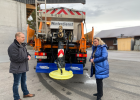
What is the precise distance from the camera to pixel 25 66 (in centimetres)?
276

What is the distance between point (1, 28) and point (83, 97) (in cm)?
844

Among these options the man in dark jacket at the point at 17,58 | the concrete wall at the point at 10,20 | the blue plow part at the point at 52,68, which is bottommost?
the blue plow part at the point at 52,68

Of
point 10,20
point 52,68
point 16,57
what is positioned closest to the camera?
point 16,57

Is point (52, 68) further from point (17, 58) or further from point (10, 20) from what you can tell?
point (10, 20)

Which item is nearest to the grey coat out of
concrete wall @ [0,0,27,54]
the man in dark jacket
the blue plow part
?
the man in dark jacket

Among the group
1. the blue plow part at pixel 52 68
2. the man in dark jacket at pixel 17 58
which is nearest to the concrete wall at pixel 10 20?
the blue plow part at pixel 52 68

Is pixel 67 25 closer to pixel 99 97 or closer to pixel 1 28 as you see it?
pixel 99 97

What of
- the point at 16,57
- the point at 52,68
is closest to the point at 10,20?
the point at 52,68

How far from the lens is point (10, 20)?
892 cm

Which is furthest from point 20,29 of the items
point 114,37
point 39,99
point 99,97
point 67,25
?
point 114,37

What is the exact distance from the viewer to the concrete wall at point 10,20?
856 centimetres

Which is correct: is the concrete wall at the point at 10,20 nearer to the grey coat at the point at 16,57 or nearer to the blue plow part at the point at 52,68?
the blue plow part at the point at 52,68

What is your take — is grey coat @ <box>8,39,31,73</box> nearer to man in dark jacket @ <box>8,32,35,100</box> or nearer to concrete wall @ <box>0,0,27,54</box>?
man in dark jacket @ <box>8,32,35,100</box>

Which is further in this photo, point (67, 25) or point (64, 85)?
point (67, 25)
